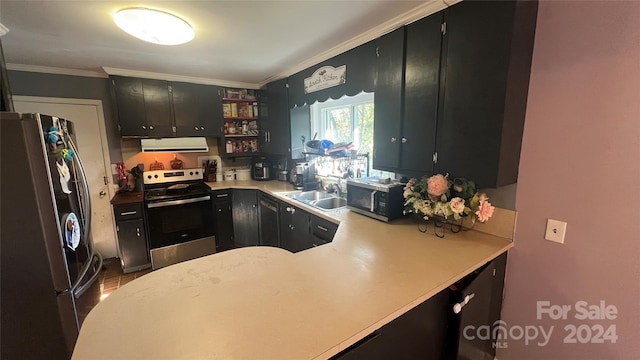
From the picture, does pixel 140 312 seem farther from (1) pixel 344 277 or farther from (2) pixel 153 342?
(1) pixel 344 277

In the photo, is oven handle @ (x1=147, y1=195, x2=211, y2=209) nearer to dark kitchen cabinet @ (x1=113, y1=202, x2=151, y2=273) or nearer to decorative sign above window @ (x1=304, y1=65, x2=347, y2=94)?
dark kitchen cabinet @ (x1=113, y1=202, x2=151, y2=273)

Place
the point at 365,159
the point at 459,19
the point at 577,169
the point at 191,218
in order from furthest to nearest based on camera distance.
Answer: the point at 191,218
the point at 365,159
the point at 459,19
the point at 577,169

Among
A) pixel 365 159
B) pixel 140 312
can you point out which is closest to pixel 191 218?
pixel 365 159

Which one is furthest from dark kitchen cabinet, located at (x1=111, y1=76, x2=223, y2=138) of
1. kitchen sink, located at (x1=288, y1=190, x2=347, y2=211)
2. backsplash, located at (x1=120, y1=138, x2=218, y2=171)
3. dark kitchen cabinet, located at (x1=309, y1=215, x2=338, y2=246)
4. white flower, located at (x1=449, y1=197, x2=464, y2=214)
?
white flower, located at (x1=449, y1=197, x2=464, y2=214)

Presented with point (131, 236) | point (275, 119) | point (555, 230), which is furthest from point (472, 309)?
point (131, 236)

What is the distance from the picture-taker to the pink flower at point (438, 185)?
4.87 ft

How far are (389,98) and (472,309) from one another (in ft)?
4.37

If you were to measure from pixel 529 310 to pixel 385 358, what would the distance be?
106 centimetres

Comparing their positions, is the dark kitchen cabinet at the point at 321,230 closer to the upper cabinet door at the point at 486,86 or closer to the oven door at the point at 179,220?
the upper cabinet door at the point at 486,86

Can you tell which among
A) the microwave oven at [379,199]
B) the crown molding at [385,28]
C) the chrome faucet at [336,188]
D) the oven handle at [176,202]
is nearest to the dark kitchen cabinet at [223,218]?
the oven handle at [176,202]

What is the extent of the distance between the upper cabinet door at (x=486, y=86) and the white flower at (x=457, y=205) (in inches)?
5.4

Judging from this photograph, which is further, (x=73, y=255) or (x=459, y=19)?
(x=73, y=255)

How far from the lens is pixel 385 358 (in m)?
0.99

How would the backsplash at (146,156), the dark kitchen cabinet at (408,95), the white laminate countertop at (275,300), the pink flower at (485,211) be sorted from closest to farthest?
the white laminate countertop at (275,300)
the pink flower at (485,211)
the dark kitchen cabinet at (408,95)
the backsplash at (146,156)
